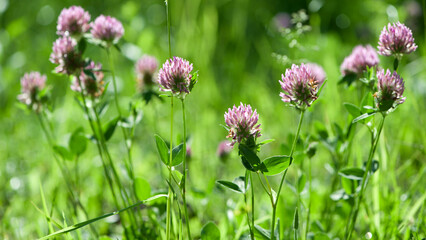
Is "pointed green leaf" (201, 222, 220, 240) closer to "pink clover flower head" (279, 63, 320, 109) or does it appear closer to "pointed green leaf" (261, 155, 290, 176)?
"pointed green leaf" (261, 155, 290, 176)

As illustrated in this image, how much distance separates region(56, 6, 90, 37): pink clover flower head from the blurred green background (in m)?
0.37

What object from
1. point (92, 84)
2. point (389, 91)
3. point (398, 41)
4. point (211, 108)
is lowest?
point (389, 91)

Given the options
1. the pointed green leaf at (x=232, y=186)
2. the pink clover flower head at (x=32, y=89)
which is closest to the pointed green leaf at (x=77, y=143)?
the pink clover flower head at (x=32, y=89)

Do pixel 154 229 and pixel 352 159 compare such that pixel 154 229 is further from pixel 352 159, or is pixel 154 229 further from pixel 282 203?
pixel 352 159

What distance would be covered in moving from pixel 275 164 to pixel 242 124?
0.34 ft

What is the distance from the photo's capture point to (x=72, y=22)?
108cm

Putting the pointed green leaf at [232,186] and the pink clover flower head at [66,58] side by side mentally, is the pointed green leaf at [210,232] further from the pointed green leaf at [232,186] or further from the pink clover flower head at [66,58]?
the pink clover flower head at [66,58]

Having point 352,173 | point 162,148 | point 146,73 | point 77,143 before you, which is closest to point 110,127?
point 77,143

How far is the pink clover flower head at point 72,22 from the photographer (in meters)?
1.08

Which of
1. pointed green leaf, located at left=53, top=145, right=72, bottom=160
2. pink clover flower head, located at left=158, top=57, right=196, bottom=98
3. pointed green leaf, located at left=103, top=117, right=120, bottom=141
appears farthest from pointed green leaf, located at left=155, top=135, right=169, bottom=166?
pointed green leaf, located at left=53, top=145, right=72, bottom=160

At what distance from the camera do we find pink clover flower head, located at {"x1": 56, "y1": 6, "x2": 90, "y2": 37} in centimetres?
108

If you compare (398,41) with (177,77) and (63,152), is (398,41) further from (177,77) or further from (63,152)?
(63,152)

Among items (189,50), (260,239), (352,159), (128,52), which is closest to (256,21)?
(189,50)

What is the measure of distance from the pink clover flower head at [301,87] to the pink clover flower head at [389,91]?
131mm
